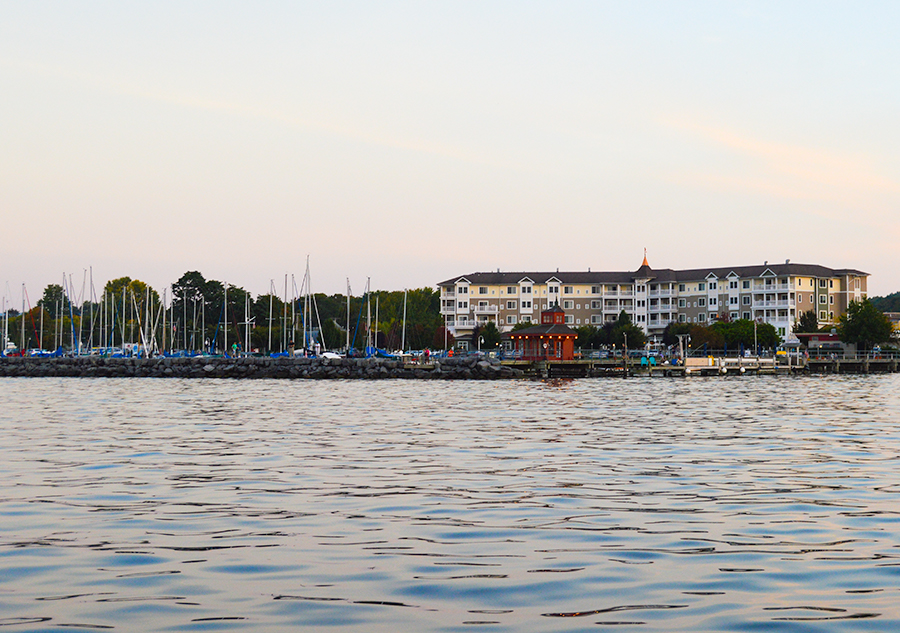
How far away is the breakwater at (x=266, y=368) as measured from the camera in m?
92.2

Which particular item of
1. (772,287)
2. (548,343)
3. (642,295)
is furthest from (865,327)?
(548,343)

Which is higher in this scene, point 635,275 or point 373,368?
point 635,275

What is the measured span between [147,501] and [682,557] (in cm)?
911

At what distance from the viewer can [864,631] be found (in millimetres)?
8938

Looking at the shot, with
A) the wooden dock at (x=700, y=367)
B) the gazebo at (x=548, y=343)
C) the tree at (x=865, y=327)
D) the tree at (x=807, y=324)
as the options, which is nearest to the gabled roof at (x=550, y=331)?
the gazebo at (x=548, y=343)

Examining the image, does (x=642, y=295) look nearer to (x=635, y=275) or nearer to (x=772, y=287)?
(x=635, y=275)

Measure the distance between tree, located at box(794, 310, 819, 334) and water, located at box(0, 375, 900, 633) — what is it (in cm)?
13512

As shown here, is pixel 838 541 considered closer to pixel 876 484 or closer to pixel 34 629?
pixel 876 484

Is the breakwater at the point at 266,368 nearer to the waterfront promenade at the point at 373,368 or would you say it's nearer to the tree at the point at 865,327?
the waterfront promenade at the point at 373,368

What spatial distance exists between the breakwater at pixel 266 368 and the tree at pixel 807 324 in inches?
3143

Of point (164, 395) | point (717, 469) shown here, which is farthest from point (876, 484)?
point (164, 395)

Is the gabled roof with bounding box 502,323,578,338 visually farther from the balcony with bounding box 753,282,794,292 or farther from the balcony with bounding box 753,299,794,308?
the balcony with bounding box 753,282,794,292

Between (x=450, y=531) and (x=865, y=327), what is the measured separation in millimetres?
135104

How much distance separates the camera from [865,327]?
5389 inches
